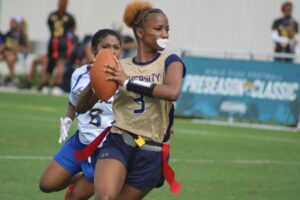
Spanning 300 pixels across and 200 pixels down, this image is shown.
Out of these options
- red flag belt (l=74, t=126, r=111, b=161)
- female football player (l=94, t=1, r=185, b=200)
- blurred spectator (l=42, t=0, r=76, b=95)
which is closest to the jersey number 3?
female football player (l=94, t=1, r=185, b=200)

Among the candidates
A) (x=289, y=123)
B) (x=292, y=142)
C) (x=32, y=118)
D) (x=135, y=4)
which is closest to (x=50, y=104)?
(x=32, y=118)

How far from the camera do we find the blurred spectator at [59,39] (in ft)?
78.7

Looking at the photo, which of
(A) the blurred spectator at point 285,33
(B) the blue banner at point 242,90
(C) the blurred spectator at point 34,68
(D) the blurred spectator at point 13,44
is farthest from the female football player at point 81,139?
(D) the blurred spectator at point 13,44

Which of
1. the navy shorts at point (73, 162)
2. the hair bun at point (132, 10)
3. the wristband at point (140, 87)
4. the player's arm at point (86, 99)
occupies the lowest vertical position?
the navy shorts at point (73, 162)

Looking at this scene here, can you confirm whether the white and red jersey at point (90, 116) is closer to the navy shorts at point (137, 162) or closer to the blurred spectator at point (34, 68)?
the navy shorts at point (137, 162)

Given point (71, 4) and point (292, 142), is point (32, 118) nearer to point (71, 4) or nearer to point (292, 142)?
point (292, 142)

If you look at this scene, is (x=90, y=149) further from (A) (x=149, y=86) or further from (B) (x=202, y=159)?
(B) (x=202, y=159)

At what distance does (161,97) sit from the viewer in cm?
684

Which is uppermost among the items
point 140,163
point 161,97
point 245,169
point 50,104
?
point 161,97

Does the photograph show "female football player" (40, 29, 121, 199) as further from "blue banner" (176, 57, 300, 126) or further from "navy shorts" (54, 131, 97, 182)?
"blue banner" (176, 57, 300, 126)

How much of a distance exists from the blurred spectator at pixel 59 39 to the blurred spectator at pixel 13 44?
2277 mm

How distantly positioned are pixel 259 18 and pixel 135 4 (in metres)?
20.1

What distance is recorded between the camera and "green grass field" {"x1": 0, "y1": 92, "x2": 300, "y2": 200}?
1016 centimetres

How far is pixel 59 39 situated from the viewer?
24141 mm
